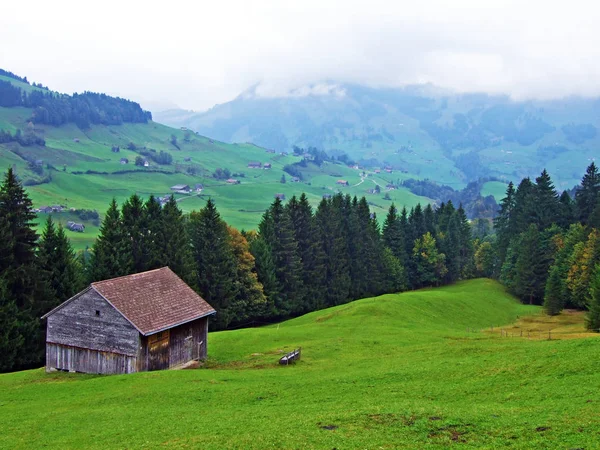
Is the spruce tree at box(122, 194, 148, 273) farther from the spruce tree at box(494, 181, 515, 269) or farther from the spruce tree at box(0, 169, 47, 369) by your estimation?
the spruce tree at box(494, 181, 515, 269)

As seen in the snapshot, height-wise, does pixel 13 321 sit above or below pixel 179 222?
below

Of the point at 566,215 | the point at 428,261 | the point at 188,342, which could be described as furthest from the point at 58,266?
the point at 566,215

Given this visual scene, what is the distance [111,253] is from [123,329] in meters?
24.2

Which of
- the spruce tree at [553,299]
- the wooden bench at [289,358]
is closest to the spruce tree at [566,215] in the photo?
the spruce tree at [553,299]

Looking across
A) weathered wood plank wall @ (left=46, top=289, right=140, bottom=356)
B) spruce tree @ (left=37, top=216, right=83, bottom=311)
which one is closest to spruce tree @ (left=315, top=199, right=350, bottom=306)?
spruce tree @ (left=37, top=216, right=83, bottom=311)

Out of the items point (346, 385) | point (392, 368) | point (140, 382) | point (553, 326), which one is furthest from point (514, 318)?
point (140, 382)

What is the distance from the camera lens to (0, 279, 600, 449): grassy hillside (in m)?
24.5

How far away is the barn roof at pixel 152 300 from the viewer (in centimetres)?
4869

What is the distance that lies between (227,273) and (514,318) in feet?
153

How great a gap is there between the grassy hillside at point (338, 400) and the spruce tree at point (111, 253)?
65.0 ft

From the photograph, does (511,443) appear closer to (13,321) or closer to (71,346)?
(71,346)

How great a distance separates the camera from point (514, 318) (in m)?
88.1

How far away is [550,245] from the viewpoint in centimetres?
10500

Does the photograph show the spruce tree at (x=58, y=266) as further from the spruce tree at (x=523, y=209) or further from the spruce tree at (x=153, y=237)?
the spruce tree at (x=523, y=209)
